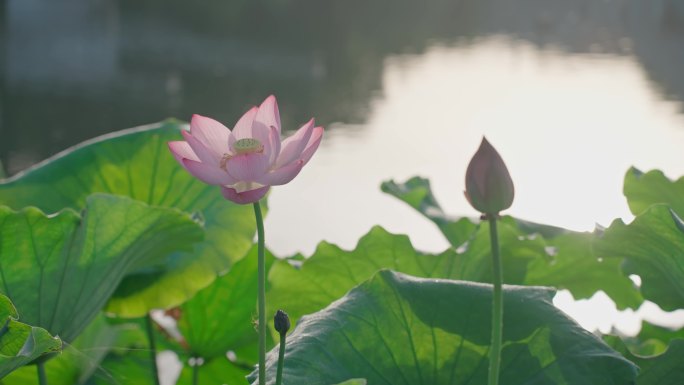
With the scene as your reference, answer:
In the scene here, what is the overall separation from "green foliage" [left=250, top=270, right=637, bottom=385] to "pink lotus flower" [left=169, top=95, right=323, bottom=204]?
0.13 m

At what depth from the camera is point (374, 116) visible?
6.02 meters

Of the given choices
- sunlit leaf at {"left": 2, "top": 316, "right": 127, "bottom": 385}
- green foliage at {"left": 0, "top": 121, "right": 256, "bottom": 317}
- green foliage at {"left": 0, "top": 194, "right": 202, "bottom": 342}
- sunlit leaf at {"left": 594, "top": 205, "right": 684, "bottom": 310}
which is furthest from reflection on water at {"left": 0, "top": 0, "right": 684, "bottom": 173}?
sunlit leaf at {"left": 594, "top": 205, "right": 684, "bottom": 310}

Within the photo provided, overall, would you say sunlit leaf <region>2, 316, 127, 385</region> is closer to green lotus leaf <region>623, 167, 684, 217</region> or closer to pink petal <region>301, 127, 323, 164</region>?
pink petal <region>301, 127, 323, 164</region>

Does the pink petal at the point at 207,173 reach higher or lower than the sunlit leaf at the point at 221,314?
higher

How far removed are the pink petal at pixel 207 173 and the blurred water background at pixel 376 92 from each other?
1.73m

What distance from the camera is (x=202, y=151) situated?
59cm

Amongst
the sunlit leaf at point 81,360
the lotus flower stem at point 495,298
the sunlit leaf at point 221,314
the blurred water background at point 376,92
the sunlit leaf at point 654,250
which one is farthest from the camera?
the blurred water background at point 376,92

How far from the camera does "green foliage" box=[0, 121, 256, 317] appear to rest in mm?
930

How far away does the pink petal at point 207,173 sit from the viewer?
56cm

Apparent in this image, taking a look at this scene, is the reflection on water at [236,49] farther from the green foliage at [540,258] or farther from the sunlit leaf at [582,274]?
the sunlit leaf at [582,274]

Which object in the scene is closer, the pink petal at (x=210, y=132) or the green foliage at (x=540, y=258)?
the pink petal at (x=210, y=132)

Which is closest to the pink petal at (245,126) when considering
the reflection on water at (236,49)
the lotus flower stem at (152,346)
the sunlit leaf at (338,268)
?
the sunlit leaf at (338,268)

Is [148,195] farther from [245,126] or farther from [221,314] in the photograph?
[245,126]

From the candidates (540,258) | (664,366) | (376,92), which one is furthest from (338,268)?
(376,92)
